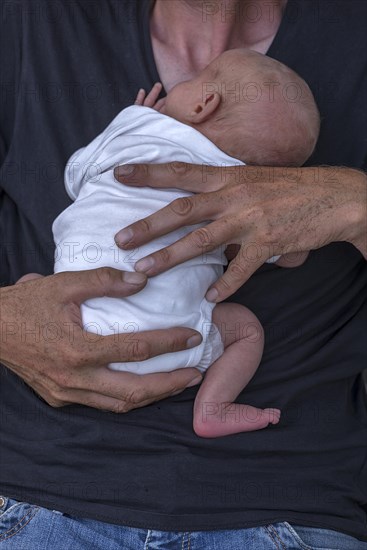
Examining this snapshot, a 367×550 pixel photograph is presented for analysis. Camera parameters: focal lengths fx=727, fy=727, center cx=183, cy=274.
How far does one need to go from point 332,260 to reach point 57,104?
721 millimetres

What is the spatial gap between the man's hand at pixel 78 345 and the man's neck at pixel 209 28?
68cm

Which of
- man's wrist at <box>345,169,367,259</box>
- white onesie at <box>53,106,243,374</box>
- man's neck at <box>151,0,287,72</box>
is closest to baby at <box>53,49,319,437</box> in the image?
white onesie at <box>53,106,243,374</box>

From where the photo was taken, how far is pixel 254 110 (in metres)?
1.42

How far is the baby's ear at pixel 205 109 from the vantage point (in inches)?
57.0

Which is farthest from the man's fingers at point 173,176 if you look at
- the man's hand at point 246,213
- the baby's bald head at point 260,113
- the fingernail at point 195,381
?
the fingernail at point 195,381

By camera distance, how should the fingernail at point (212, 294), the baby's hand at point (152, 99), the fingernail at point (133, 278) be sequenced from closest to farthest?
the fingernail at point (133, 278)
the fingernail at point (212, 294)
the baby's hand at point (152, 99)

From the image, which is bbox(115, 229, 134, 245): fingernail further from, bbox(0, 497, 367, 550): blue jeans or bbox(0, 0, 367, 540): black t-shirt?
bbox(0, 497, 367, 550): blue jeans

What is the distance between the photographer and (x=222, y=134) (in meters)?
1.45

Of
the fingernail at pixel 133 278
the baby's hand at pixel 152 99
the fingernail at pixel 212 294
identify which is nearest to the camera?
the fingernail at pixel 133 278

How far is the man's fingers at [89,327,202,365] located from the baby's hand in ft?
1.70

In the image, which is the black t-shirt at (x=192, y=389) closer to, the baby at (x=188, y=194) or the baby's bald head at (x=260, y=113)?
the baby at (x=188, y=194)

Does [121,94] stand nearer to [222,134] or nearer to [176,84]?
[176,84]

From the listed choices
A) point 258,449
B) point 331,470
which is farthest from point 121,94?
point 331,470

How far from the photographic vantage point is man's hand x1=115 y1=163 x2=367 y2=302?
1333 mm
